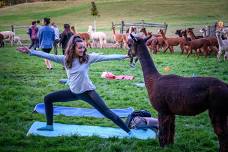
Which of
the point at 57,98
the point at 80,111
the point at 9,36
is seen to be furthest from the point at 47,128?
the point at 9,36

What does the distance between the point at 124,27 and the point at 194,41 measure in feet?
46.3

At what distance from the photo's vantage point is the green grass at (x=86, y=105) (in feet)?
21.2

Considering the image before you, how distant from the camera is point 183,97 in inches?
224

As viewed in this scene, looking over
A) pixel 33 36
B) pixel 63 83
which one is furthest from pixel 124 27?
pixel 63 83

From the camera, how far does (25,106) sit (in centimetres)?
954

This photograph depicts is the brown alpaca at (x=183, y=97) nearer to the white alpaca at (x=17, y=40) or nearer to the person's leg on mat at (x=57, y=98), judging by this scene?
the person's leg on mat at (x=57, y=98)

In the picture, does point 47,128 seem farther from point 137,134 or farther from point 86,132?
point 137,134

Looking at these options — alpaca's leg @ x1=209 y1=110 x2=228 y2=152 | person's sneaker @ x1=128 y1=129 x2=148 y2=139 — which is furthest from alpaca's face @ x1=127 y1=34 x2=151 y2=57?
alpaca's leg @ x1=209 y1=110 x2=228 y2=152

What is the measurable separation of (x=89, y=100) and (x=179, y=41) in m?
17.7

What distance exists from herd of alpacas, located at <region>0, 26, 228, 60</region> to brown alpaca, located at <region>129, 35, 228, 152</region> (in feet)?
34.0

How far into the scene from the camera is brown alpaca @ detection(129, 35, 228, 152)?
5457mm

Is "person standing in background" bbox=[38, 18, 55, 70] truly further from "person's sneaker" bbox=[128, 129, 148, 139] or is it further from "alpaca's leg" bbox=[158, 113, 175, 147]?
"alpaca's leg" bbox=[158, 113, 175, 147]

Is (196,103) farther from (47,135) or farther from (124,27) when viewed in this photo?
(124,27)

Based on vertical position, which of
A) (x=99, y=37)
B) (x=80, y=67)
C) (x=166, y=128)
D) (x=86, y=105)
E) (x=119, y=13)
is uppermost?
(x=80, y=67)
